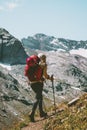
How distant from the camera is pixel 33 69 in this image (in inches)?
626

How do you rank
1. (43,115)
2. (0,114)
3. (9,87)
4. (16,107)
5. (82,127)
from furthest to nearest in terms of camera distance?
(9,87)
(16,107)
(0,114)
(43,115)
(82,127)

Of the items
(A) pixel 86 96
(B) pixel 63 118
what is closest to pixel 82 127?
(B) pixel 63 118

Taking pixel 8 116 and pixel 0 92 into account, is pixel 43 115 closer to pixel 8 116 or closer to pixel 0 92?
pixel 8 116

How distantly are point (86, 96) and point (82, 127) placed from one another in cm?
531

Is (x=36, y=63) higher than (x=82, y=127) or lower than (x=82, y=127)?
higher

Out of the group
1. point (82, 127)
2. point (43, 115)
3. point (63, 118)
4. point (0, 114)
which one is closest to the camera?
point (82, 127)

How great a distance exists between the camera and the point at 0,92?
7244 inches

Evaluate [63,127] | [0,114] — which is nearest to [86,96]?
[63,127]

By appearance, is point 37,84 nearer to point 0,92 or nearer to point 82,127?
point 82,127

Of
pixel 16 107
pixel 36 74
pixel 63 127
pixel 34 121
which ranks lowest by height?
pixel 16 107

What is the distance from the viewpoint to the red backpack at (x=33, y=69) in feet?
51.7

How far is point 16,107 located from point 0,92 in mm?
18754

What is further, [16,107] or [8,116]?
[16,107]

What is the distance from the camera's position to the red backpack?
15.8 meters
